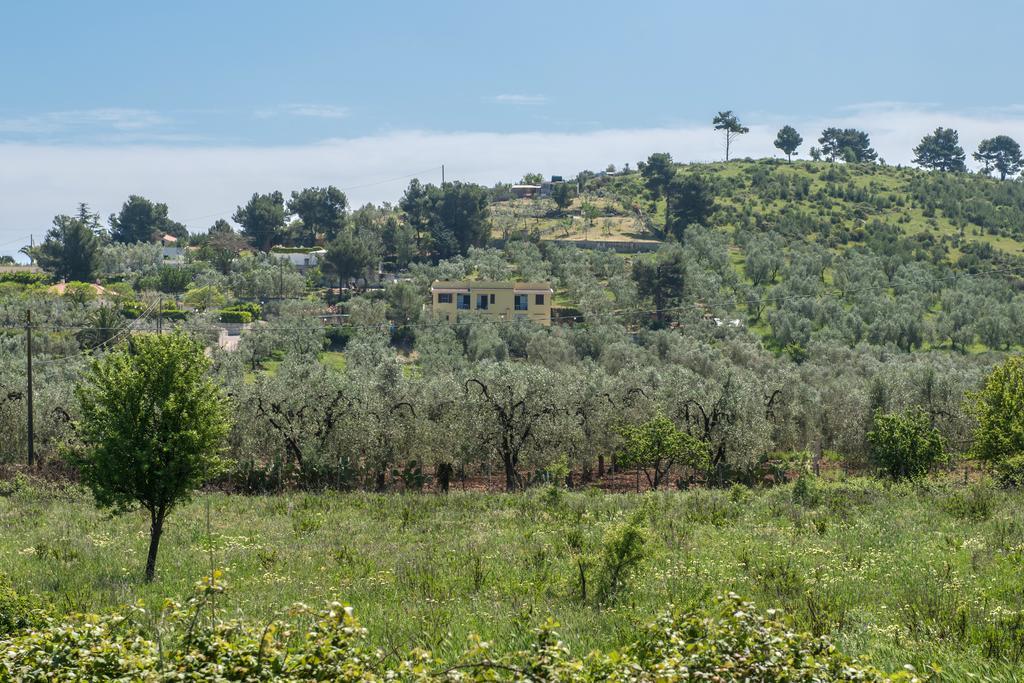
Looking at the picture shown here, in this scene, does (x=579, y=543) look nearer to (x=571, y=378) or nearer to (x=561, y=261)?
(x=571, y=378)

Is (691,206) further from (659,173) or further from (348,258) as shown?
(348,258)

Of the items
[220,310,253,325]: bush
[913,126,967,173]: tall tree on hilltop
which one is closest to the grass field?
[220,310,253,325]: bush

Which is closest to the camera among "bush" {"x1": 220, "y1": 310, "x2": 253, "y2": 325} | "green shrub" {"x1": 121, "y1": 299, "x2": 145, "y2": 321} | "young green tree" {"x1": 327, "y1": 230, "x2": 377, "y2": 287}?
"green shrub" {"x1": 121, "y1": 299, "x2": 145, "y2": 321}

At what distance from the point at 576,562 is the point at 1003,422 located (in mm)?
22960

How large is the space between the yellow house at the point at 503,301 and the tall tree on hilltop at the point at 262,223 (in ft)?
191

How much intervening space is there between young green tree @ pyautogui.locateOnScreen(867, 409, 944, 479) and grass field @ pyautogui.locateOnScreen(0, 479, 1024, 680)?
573 centimetres

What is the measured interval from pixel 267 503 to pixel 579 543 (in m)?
14.5

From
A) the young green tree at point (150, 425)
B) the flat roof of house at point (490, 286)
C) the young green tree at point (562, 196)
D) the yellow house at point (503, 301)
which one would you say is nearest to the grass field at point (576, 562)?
the young green tree at point (150, 425)

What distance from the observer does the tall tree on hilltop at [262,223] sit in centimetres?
13500

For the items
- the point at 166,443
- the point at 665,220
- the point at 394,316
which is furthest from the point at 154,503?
the point at 665,220

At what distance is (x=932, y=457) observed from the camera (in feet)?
116

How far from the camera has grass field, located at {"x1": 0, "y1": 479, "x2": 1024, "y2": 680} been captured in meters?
13.9

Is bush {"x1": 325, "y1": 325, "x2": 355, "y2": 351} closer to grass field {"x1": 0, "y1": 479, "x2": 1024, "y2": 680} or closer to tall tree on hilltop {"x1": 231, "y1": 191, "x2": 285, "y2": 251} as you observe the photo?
grass field {"x1": 0, "y1": 479, "x2": 1024, "y2": 680}

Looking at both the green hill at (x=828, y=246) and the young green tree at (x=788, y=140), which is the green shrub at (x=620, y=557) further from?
Result: the young green tree at (x=788, y=140)
